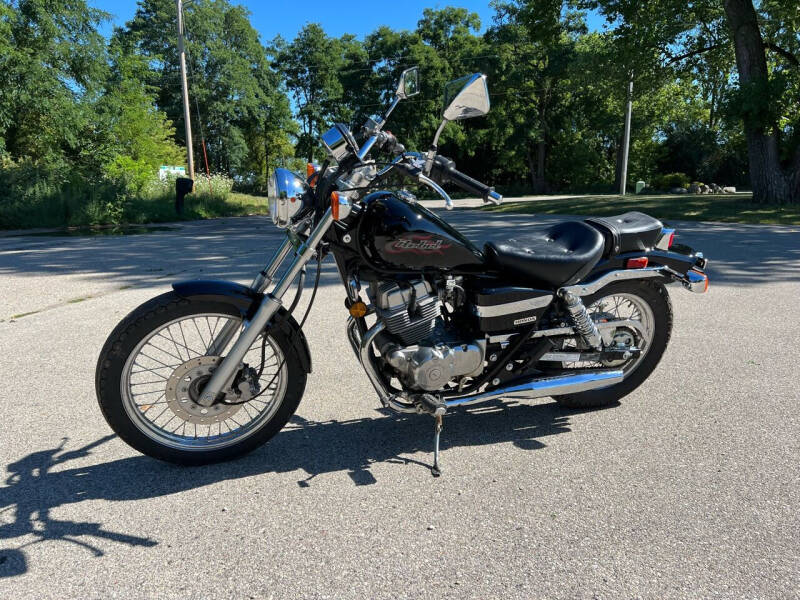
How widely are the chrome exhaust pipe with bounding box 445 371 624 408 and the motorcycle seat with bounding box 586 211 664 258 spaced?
674 mm

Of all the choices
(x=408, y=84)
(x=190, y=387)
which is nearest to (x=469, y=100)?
(x=408, y=84)

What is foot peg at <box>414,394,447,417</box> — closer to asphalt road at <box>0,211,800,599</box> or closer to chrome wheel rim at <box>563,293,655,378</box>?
asphalt road at <box>0,211,800,599</box>

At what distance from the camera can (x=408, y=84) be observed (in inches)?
114

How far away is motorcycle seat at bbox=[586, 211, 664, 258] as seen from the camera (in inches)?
127

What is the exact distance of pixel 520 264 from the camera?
2.98 meters

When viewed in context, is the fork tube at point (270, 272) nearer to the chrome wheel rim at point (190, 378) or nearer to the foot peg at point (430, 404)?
the chrome wheel rim at point (190, 378)

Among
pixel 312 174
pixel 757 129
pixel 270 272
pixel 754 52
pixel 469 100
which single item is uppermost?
pixel 754 52

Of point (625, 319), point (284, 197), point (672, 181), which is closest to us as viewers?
point (284, 197)

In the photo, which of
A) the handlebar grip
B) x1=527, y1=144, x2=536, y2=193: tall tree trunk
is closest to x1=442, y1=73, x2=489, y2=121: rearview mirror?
the handlebar grip

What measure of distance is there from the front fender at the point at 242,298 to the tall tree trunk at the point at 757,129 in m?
17.3

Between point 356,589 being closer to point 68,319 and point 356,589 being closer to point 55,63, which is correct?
point 68,319

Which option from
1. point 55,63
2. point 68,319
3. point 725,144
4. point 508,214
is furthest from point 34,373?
point 725,144

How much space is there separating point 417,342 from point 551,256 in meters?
0.83

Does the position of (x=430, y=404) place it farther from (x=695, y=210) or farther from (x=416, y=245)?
(x=695, y=210)
